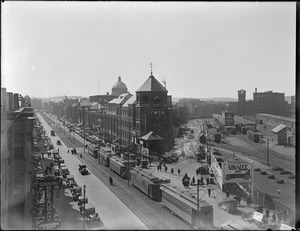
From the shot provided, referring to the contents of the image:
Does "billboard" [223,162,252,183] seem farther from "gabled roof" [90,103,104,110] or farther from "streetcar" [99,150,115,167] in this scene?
"gabled roof" [90,103,104,110]

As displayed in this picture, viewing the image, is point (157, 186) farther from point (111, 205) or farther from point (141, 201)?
point (111, 205)

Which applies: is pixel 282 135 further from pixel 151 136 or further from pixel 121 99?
pixel 121 99

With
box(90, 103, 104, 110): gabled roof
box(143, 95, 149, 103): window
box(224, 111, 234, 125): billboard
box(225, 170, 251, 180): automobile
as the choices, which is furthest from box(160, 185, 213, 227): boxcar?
box(224, 111, 234, 125): billboard

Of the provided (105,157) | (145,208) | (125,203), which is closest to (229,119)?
(105,157)

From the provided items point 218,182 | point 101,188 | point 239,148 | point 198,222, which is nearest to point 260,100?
point 239,148

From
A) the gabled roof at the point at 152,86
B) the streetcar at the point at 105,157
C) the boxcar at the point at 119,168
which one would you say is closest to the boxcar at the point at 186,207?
the boxcar at the point at 119,168
